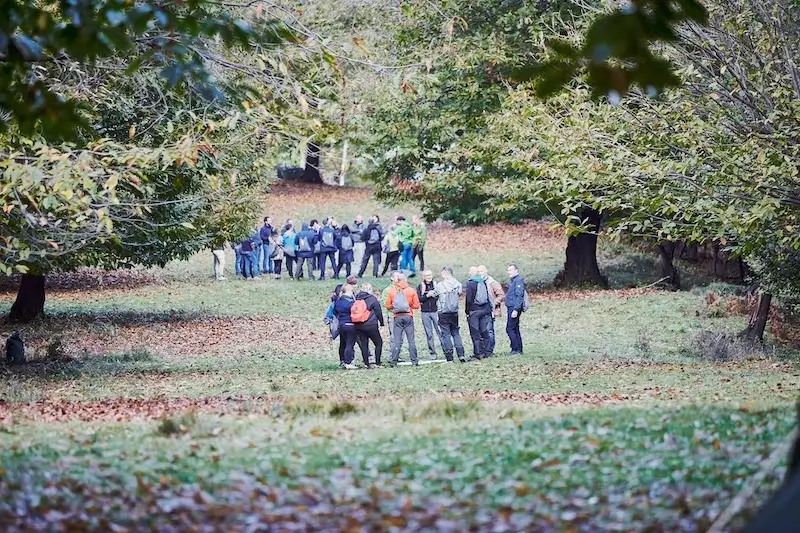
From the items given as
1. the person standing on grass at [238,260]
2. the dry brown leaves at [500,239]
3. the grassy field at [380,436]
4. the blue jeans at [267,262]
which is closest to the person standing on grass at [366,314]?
the grassy field at [380,436]

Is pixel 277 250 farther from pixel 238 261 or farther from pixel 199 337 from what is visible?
pixel 199 337

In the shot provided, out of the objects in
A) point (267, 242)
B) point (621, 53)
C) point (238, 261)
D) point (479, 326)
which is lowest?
point (479, 326)

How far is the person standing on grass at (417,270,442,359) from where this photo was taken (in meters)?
21.5

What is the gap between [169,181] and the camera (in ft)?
66.6

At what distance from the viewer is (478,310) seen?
21.5 m

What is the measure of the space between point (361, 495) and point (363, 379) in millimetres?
11331

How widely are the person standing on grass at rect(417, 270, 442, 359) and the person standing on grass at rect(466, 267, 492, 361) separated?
0.66 metres

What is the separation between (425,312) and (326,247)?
1554 cm

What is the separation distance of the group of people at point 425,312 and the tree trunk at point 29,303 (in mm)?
9154

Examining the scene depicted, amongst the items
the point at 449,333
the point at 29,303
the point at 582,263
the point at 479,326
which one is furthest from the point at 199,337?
the point at 582,263

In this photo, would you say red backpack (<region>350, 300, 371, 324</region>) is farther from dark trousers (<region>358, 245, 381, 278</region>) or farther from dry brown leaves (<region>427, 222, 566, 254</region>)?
dry brown leaves (<region>427, 222, 566, 254</region>)

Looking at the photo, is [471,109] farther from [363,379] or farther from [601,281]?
[363,379]

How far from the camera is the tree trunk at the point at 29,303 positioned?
1069 inches

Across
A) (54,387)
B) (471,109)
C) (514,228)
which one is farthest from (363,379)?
(514,228)
